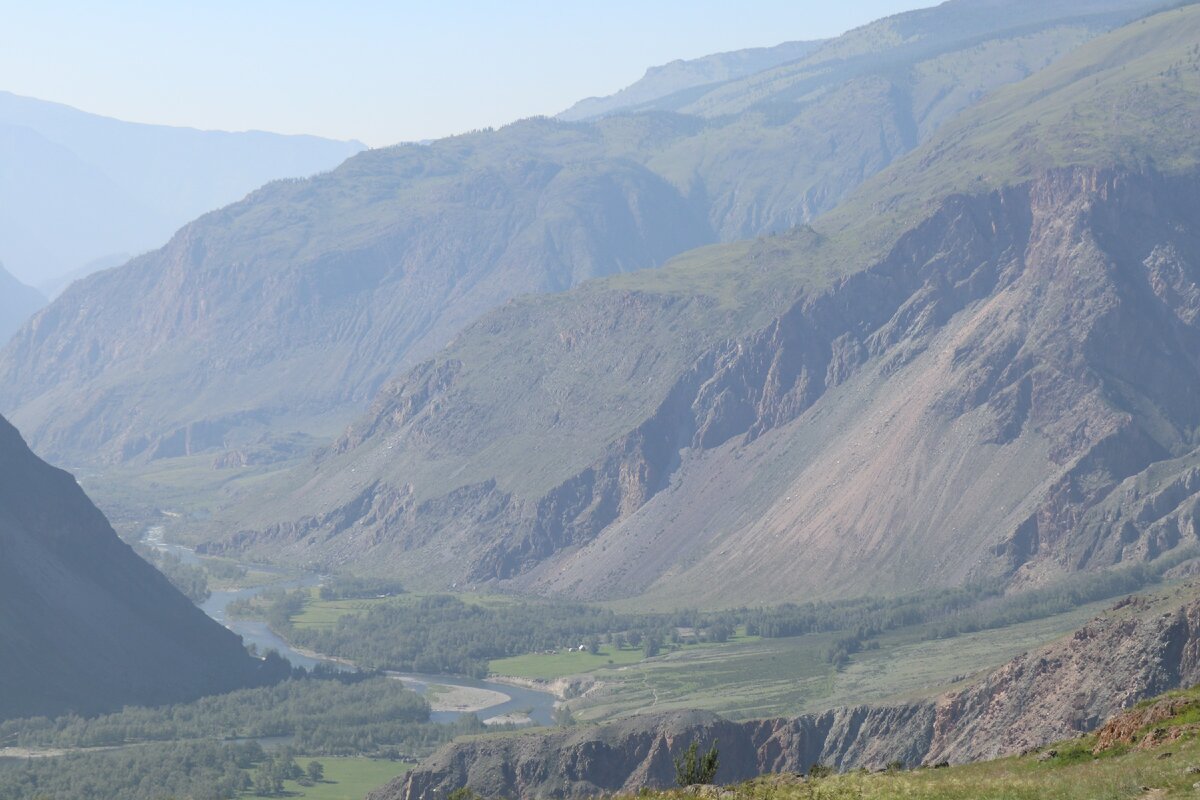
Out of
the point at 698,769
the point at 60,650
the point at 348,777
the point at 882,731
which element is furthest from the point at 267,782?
the point at 698,769

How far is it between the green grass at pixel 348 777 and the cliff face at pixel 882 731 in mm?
14673

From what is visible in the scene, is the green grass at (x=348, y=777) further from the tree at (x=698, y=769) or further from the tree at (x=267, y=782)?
the tree at (x=698, y=769)

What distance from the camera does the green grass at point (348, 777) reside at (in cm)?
15262

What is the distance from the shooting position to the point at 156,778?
515 feet

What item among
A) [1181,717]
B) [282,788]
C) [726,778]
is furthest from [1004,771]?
[282,788]

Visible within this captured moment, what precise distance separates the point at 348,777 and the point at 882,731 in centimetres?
4801

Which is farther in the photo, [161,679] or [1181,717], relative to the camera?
[161,679]

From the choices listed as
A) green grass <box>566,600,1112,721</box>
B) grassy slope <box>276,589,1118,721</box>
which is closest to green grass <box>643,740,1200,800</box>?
green grass <box>566,600,1112,721</box>

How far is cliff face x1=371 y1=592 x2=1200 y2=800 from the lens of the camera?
118m

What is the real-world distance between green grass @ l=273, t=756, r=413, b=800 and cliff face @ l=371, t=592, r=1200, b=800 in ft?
48.1

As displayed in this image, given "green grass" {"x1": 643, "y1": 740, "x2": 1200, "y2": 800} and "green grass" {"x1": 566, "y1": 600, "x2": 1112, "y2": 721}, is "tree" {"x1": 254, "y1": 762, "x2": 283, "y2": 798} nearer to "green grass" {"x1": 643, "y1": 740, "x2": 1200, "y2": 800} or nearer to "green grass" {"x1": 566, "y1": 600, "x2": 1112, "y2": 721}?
"green grass" {"x1": 566, "y1": 600, "x2": 1112, "y2": 721}

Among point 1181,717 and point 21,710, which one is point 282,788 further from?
point 1181,717

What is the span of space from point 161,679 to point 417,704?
2684 centimetres

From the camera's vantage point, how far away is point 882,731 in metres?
138
